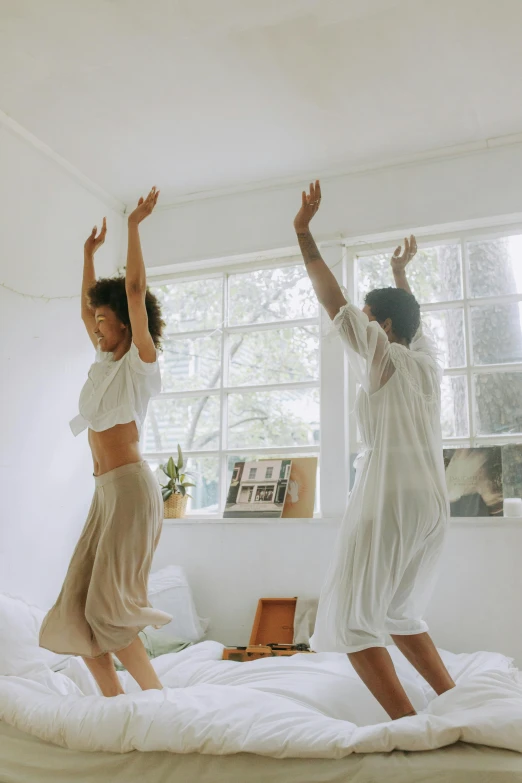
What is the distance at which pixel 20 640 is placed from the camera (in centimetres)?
238

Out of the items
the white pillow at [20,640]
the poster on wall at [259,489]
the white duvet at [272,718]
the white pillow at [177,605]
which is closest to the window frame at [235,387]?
the poster on wall at [259,489]

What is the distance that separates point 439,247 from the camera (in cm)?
350

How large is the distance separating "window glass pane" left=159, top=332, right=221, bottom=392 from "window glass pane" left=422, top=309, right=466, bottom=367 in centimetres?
116

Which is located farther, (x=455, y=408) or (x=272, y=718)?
(x=455, y=408)

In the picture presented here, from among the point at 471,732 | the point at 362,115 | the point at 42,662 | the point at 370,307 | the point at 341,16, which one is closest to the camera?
the point at 471,732

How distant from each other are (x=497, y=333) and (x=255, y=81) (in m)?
1.59

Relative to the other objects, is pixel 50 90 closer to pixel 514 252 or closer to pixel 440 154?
pixel 440 154

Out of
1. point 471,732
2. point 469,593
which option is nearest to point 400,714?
point 471,732

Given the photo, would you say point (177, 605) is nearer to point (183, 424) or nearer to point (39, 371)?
point (183, 424)

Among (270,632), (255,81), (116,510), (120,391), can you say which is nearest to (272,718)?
(116,510)

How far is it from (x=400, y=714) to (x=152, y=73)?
2.57 m

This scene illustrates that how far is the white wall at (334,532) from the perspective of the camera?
2.85 meters

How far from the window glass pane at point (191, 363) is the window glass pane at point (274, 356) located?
0.32 feet

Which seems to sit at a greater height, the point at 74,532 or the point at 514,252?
the point at 514,252
